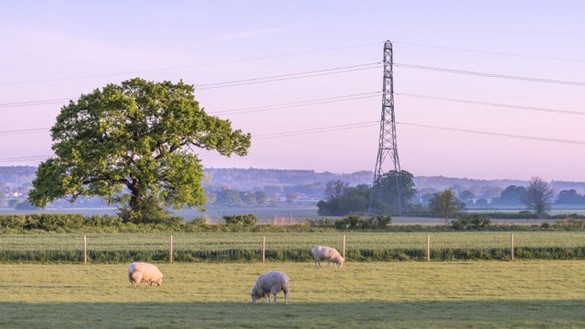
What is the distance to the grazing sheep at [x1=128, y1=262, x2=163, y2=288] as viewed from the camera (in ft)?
115

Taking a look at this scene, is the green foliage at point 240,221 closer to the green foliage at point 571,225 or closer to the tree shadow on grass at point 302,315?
the green foliage at point 571,225

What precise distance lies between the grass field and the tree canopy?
27878mm

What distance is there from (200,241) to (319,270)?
61.8ft

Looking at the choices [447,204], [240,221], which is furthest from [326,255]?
[447,204]

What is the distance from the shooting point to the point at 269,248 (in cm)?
5316

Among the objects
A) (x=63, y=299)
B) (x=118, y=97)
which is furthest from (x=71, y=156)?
(x=63, y=299)

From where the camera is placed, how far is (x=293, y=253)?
5100 cm

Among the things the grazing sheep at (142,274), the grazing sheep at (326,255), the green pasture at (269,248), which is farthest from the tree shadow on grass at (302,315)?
the green pasture at (269,248)

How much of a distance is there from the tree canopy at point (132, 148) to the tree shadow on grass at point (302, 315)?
4567cm

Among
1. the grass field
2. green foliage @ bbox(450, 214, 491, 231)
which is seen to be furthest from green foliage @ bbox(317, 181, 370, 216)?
the grass field

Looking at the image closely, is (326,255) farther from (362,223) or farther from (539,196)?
(539,196)

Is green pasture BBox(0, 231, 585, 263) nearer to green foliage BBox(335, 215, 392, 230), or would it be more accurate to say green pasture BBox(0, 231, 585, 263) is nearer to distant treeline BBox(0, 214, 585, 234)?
distant treeline BBox(0, 214, 585, 234)

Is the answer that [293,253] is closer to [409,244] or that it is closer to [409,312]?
[409,244]

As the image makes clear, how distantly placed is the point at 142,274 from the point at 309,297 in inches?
266
